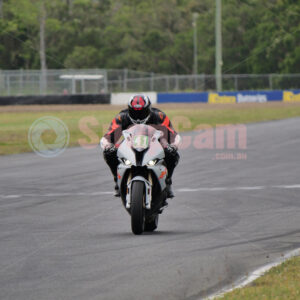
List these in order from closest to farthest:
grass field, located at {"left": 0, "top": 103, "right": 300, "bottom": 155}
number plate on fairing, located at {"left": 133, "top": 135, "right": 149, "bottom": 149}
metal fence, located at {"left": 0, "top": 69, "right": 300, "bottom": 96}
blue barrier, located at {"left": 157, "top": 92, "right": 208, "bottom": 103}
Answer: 1. number plate on fairing, located at {"left": 133, "top": 135, "right": 149, "bottom": 149}
2. grass field, located at {"left": 0, "top": 103, "right": 300, "bottom": 155}
3. metal fence, located at {"left": 0, "top": 69, "right": 300, "bottom": 96}
4. blue barrier, located at {"left": 157, "top": 92, "right": 208, "bottom": 103}

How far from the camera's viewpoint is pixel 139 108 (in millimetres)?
8859

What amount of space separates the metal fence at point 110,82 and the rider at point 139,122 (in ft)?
146

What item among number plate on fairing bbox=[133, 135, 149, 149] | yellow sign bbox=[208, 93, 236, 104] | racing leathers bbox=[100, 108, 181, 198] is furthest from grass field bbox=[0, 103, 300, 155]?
number plate on fairing bbox=[133, 135, 149, 149]

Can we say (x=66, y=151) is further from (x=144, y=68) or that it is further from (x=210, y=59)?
(x=144, y=68)

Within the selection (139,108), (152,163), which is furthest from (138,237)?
(139,108)

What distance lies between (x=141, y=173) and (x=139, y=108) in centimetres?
82

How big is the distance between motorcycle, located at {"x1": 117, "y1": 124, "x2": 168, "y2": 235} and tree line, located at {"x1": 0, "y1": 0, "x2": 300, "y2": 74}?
190 feet

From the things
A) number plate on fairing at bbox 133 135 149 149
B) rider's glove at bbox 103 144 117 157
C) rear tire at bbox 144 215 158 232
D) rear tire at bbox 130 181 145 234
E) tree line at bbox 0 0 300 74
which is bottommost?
rear tire at bbox 144 215 158 232

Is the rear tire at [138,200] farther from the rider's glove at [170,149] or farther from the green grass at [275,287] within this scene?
the green grass at [275,287]

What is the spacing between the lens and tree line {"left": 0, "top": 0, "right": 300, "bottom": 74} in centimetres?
7369

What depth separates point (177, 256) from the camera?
294 inches

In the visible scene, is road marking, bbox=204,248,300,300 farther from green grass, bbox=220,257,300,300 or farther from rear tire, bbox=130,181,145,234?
rear tire, bbox=130,181,145,234

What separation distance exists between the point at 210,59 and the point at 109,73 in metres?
28.7

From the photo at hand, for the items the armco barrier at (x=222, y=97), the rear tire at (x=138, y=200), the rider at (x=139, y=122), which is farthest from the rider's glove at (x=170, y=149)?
the armco barrier at (x=222, y=97)
